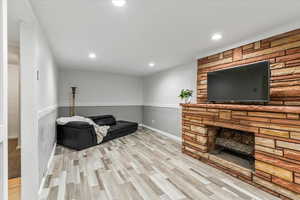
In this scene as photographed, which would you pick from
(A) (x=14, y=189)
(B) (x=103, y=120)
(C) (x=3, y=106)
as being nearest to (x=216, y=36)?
(C) (x=3, y=106)

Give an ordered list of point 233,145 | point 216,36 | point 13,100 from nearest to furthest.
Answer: point 216,36, point 233,145, point 13,100

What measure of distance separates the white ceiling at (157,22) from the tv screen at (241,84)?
567mm

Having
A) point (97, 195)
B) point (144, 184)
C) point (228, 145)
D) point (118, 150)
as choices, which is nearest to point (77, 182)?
point (97, 195)

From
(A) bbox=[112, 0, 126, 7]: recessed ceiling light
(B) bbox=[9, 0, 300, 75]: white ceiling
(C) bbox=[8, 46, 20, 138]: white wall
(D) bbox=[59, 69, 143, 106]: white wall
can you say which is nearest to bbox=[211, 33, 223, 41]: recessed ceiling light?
(B) bbox=[9, 0, 300, 75]: white ceiling

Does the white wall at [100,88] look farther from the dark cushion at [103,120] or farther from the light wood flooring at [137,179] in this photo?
the light wood flooring at [137,179]

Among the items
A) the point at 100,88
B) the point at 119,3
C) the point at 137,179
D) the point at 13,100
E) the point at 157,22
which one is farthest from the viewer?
the point at 100,88

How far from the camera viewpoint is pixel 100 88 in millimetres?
5859

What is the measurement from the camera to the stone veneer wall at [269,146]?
6.00 feet

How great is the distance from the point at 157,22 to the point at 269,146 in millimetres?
2316

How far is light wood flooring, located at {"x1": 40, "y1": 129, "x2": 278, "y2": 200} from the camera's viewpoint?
1.95 meters

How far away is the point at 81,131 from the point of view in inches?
143

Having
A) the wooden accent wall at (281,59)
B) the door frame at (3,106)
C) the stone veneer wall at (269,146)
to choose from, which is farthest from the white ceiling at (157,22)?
the stone veneer wall at (269,146)

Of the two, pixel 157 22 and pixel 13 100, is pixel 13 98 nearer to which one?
pixel 13 100

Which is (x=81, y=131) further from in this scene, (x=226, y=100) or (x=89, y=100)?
(x=226, y=100)
